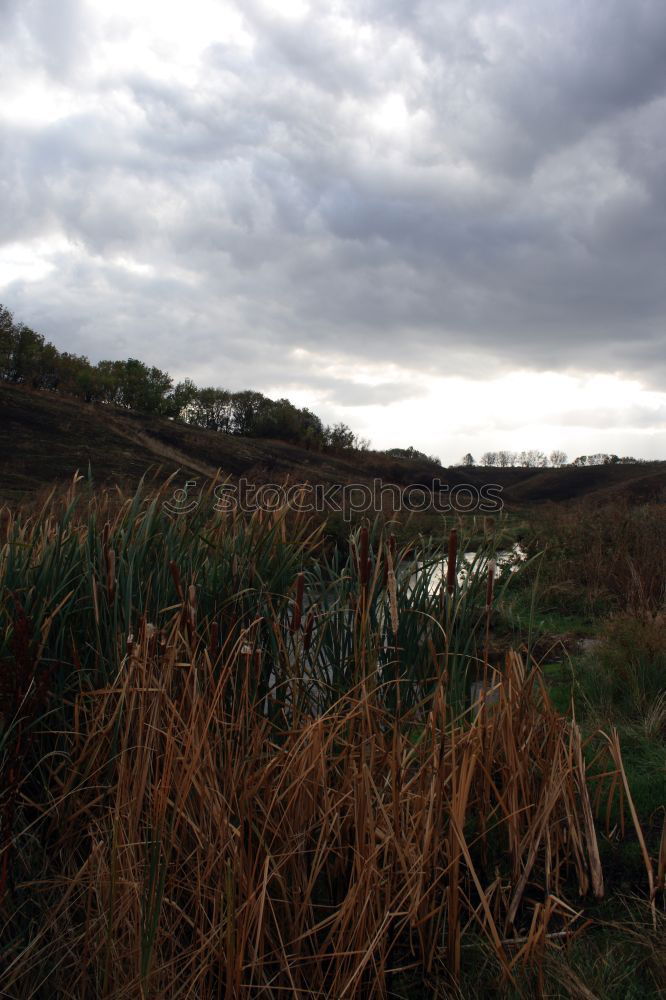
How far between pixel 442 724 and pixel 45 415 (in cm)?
3078

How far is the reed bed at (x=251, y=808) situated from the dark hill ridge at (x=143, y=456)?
1139cm

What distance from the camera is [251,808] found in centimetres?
213

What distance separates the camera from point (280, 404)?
50562 millimetres

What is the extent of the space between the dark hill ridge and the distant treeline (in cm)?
372

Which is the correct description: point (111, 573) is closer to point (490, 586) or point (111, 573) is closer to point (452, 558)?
point (452, 558)

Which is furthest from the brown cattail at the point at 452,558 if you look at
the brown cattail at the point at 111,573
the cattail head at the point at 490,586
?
the brown cattail at the point at 111,573

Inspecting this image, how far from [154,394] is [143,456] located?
1910 cm

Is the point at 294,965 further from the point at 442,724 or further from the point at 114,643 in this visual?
the point at 114,643

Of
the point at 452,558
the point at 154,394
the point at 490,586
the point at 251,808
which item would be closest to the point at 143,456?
the point at 154,394

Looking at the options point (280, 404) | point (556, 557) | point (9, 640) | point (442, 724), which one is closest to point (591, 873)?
point (442, 724)

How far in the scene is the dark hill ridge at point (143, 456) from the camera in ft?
72.4

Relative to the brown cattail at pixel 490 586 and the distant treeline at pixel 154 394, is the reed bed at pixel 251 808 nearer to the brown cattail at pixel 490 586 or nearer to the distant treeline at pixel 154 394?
the brown cattail at pixel 490 586

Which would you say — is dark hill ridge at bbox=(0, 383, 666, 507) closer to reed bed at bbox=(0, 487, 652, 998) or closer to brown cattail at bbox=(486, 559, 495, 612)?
reed bed at bbox=(0, 487, 652, 998)

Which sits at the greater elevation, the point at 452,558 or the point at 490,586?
the point at 452,558
